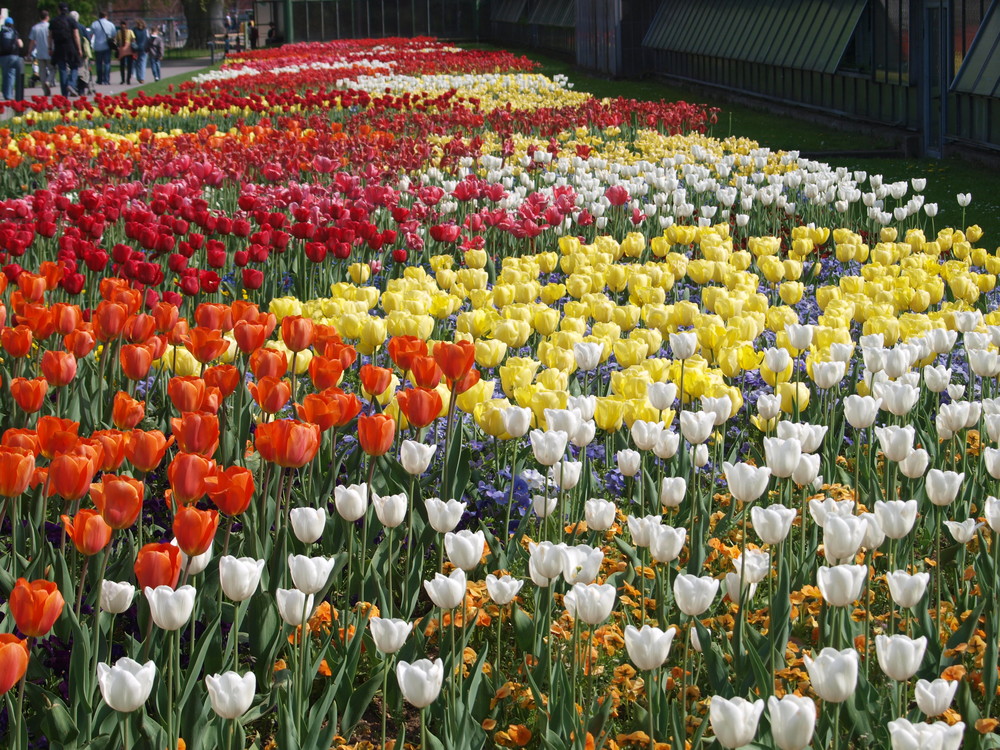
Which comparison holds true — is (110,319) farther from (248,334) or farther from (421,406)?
(421,406)

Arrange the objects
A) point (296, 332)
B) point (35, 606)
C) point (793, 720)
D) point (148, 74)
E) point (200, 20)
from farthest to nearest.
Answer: point (200, 20)
point (148, 74)
point (296, 332)
point (35, 606)
point (793, 720)

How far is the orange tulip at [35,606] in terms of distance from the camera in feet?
7.12

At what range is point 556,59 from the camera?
138 ft

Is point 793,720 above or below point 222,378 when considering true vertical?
below

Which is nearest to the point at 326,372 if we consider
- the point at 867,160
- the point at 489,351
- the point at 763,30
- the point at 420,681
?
the point at 489,351

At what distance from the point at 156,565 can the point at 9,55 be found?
25490 mm

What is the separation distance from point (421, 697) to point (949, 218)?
10296 millimetres

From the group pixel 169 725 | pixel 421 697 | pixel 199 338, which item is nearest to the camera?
pixel 421 697

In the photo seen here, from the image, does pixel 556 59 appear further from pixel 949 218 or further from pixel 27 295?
pixel 27 295

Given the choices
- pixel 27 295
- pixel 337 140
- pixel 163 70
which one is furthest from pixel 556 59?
pixel 27 295

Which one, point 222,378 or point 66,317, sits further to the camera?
point 66,317

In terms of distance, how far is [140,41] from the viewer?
37969 millimetres

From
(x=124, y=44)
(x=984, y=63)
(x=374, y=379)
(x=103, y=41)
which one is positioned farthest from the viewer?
(x=124, y=44)

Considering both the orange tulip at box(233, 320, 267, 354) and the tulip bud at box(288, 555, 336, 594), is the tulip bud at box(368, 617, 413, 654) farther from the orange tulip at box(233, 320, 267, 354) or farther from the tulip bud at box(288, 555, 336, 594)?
the orange tulip at box(233, 320, 267, 354)
